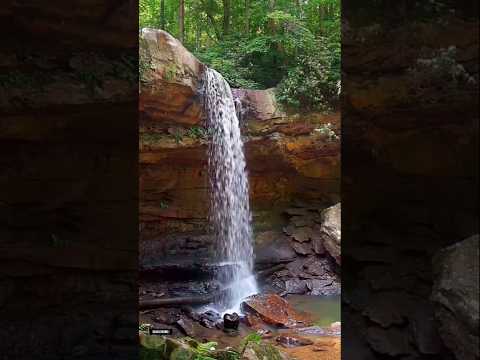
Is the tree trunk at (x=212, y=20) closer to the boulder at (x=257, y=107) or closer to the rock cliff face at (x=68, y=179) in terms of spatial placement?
the boulder at (x=257, y=107)

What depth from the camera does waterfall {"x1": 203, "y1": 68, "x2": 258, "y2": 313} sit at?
903cm

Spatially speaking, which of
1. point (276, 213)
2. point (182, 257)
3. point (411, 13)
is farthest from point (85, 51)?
point (276, 213)

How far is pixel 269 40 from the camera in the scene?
433 inches

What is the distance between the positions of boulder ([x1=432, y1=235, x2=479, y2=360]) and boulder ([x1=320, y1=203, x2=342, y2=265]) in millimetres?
7859

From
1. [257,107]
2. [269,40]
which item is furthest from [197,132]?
[269,40]

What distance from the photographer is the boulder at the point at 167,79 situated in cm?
747

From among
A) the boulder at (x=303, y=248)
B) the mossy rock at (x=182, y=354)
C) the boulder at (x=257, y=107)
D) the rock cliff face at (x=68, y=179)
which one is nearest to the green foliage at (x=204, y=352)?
the mossy rock at (x=182, y=354)

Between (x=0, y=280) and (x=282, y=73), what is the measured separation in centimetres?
975

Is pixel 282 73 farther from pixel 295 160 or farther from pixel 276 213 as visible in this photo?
pixel 276 213

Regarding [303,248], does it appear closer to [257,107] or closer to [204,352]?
[257,107]

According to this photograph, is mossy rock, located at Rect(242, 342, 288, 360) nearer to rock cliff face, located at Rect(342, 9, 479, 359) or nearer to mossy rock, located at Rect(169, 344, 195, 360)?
mossy rock, located at Rect(169, 344, 195, 360)

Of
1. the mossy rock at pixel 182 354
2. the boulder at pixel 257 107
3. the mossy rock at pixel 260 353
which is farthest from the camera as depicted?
the boulder at pixel 257 107

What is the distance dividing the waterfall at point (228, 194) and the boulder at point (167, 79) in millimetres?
453

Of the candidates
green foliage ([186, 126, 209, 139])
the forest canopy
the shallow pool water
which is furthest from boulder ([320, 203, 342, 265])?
green foliage ([186, 126, 209, 139])
